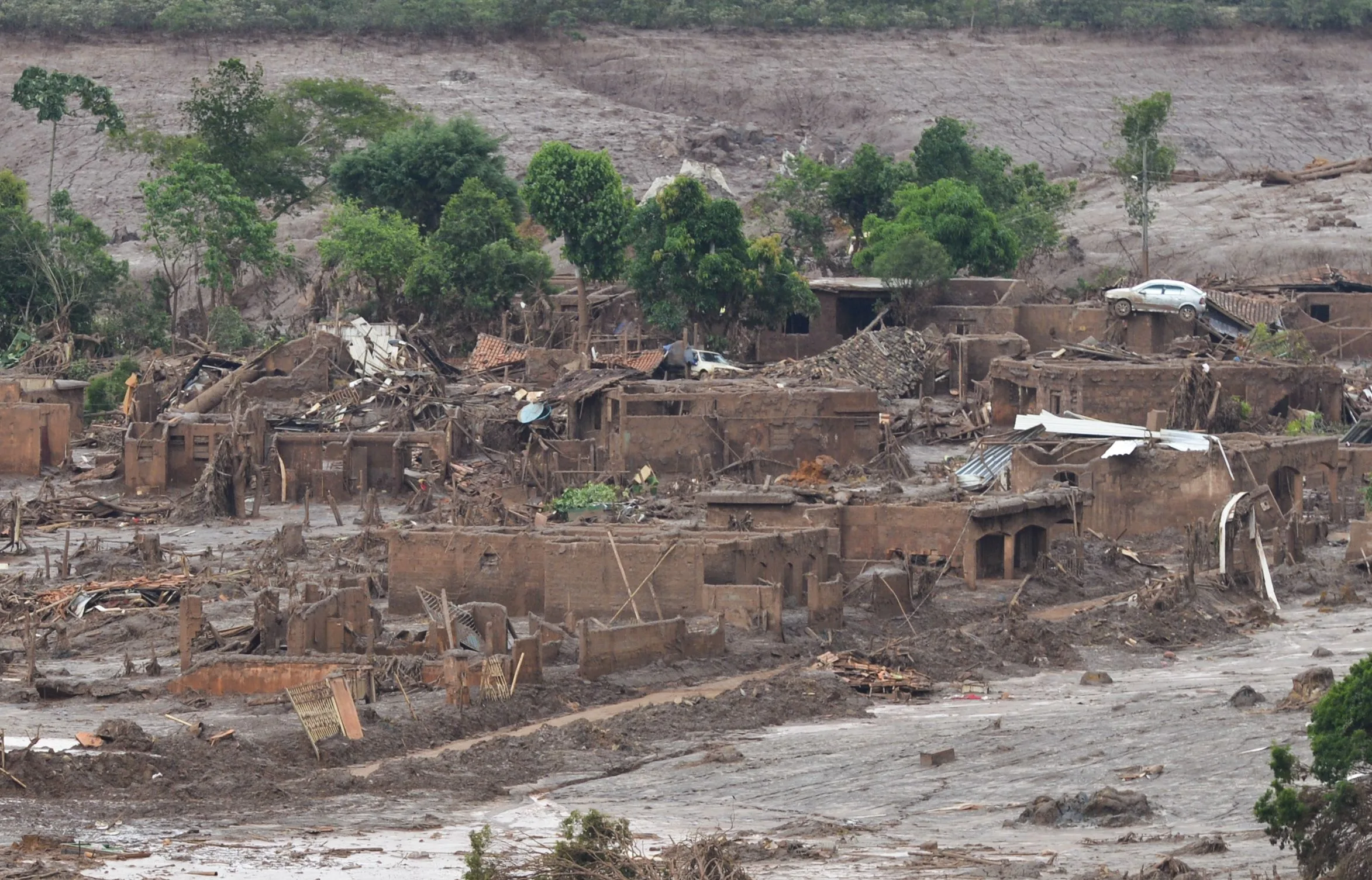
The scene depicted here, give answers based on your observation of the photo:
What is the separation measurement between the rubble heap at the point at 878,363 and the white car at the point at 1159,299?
3973 millimetres

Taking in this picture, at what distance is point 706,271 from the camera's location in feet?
191

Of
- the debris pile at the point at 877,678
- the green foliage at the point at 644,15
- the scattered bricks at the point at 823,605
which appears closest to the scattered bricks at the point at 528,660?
the debris pile at the point at 877,678

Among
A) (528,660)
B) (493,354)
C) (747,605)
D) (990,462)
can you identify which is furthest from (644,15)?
(528,660)

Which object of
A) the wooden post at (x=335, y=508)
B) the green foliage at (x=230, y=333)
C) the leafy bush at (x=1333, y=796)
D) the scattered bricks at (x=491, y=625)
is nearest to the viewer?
the leafy bush at (x=1333, y=796)

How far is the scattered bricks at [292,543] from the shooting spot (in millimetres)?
41031

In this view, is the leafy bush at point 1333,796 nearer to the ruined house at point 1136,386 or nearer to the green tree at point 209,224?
the ruined house at point 1136,386

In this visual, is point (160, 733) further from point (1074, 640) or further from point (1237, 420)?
point (1237, 420)

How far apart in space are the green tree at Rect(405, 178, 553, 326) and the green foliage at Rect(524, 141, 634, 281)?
132 centimetres

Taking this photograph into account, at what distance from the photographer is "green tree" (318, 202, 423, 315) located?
63312mm

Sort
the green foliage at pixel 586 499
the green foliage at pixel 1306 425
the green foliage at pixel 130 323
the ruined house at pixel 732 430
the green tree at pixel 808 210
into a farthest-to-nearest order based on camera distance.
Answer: the green tree at pixel 808 210, the green foliage at pixel 130 323, the green foliage at pixel 1306 425, the ruined house at pixel 732 430, the green foliage at pixel 586 499

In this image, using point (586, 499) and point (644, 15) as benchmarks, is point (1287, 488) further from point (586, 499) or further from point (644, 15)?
point (644, 15)

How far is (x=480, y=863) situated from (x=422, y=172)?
168ft

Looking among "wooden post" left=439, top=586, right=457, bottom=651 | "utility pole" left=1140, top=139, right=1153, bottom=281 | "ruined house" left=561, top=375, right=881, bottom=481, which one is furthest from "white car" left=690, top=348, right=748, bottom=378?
"wooden post" left=439, top=586, right=457, bottom=651

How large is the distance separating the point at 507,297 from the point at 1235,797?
3994 centimetres
